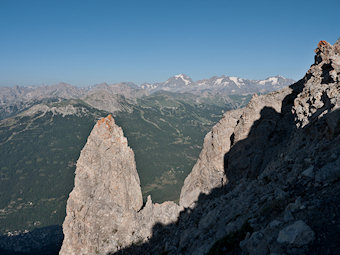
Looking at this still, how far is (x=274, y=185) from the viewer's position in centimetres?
2070

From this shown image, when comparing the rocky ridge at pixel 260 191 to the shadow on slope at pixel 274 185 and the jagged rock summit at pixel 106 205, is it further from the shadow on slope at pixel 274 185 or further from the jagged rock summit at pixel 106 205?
the jagged rock summit at pixel 106 205

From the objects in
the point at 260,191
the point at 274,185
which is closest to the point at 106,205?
the point at 260,191

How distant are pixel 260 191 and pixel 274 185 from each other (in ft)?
7.25

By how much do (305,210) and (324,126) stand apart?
1181 centimetres

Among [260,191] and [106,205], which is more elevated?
[260,191]

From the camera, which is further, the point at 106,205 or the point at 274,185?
the point at 106,205

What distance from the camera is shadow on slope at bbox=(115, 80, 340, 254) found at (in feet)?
38.9

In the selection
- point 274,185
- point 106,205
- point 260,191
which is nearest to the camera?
point 274,185

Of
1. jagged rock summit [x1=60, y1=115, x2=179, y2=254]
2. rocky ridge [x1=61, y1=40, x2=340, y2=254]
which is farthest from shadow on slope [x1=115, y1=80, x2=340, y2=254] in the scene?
jagged rock summit [x1=60, y1=115, x2=179, y2=254]

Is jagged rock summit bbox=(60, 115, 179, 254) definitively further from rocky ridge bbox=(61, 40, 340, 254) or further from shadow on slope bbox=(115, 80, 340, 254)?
shadow on slope bbox=(115, 80, 340, 254)

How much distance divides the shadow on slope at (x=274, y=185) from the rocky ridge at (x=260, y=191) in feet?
0.25

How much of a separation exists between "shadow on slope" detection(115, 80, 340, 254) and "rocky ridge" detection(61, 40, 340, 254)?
75 mm

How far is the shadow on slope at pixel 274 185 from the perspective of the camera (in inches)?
467

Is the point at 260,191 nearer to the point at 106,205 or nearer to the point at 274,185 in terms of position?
the point at 274,185
